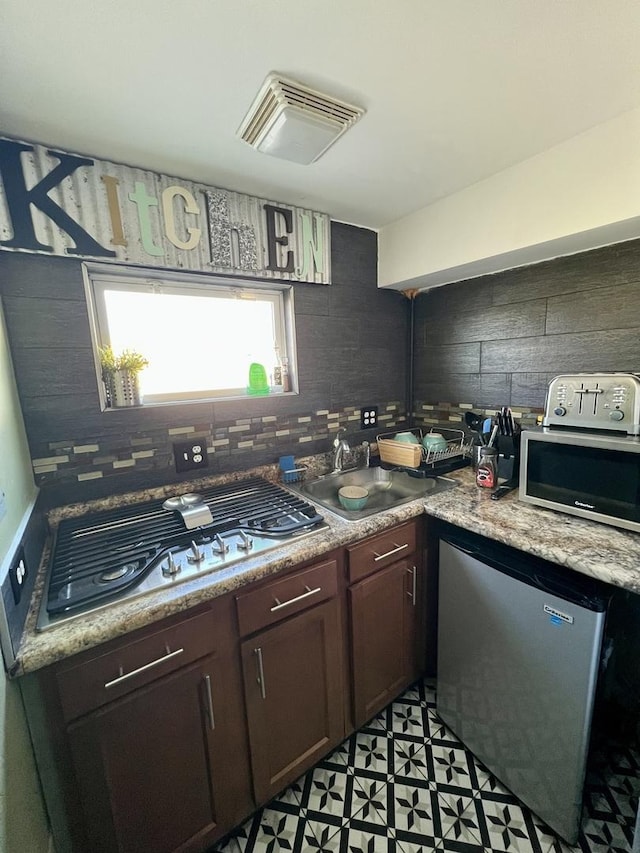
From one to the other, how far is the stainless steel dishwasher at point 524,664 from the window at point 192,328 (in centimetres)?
120

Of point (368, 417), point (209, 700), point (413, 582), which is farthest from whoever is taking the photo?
point (368, 417)

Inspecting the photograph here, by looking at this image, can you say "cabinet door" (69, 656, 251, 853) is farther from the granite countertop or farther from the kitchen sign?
the kitchen sign

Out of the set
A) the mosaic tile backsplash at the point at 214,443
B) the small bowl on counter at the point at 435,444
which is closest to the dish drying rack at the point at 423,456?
the small bowl on counter at the point at 435,444

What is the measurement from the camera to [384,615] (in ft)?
4.37

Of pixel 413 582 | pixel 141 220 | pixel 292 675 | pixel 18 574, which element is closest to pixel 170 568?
pixel 18 574

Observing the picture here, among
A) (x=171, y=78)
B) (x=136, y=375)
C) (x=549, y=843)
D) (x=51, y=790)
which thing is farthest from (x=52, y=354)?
(x=549, y=843)

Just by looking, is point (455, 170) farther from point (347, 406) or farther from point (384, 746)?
point (384, 746)

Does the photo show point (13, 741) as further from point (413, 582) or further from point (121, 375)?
point (413, 582)

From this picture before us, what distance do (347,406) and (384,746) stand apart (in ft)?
4.94

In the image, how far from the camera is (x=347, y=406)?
76.9 inches

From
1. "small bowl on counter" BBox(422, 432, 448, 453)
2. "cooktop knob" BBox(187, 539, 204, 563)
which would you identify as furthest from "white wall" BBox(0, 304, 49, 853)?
"small bowl on counter" BBox(422, 432, 448, 453)

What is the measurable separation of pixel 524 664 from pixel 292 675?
0.74 m

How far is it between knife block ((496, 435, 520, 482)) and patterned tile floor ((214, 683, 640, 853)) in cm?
105

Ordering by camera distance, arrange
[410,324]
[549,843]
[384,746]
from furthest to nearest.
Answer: [410,324] < [384,746] < [549,843]
